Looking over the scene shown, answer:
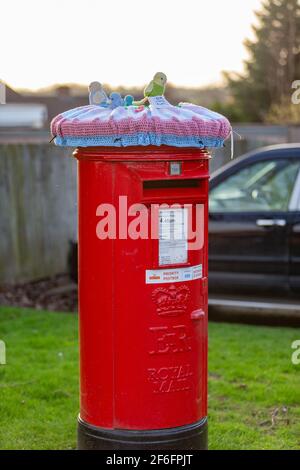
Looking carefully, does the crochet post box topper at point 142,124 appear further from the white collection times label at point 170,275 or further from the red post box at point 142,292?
the white collection times label at point 170,275

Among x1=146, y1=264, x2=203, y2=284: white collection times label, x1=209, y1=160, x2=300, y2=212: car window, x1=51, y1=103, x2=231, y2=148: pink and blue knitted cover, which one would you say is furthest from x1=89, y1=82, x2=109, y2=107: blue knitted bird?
x1=209, y1=160, x2=300, y2=212: car window

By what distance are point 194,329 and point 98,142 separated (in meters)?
1.04

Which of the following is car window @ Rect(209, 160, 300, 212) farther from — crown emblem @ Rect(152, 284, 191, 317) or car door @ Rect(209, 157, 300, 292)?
crown emblem @ Rect(152, 284, 191, 317)

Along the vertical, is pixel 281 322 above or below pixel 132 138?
below

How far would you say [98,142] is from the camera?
12.8 feet

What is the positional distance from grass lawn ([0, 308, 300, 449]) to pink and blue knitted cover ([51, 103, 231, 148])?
184 cm

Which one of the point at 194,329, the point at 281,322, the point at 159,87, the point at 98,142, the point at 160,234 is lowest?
the point at 281,322

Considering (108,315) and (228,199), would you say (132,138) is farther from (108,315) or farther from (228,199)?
(228,199)

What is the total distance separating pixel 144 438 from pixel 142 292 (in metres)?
0.74

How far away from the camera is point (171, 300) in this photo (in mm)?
3996

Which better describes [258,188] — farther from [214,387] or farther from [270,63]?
[270,63]
